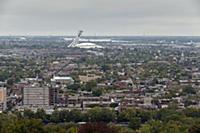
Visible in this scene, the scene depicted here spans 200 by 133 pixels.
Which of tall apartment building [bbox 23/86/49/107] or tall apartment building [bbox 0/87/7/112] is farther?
tall apartment building [bbox 23/86/49/107]

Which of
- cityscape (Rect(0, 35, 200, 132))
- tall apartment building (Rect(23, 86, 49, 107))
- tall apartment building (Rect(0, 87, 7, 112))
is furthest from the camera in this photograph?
tall apartment building (Rect(23, 86, 49, 107))

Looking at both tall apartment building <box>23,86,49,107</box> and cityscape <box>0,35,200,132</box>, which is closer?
cityscape <box>0,35,200,132</box>

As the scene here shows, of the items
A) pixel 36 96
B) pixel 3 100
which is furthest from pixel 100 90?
pixel 3 100

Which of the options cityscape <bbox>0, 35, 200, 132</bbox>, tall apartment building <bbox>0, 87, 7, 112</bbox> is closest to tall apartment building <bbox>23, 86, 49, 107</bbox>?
cityscape <bbox>0, 35, 200, 132</bbox>

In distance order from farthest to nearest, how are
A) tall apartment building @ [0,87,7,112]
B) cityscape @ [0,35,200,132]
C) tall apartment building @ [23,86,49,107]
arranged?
tall apartment building @ [23,86,49,107]
tall apartment building @ [0,87,7,112]
cityscape @ [0,35,200,132]

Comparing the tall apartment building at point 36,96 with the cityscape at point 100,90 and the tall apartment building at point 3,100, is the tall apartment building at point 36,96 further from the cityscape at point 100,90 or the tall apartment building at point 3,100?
A: the tall apartment building at point 3,100

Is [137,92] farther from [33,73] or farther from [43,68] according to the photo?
[43,68]

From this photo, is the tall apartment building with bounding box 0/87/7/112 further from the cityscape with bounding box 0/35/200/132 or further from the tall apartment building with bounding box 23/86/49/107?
the tall apartment building with bounding box 23/86/49/107

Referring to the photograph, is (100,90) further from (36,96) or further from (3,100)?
(3,100)
